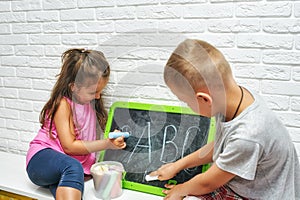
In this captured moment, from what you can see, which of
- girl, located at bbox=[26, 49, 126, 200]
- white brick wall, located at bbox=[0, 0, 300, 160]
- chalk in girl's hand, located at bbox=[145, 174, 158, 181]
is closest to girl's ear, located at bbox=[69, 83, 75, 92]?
girl, located at bbox=[26, 49, 126, 200]

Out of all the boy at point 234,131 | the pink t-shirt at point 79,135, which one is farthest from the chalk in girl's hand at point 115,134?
the boy at point 234,131

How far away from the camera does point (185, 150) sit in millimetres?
1452

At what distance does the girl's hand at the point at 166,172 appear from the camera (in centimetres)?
141

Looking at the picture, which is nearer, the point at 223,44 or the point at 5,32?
the point at 223,44

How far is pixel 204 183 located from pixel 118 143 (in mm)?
474

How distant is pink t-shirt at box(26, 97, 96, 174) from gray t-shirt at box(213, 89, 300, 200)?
2.15 feet

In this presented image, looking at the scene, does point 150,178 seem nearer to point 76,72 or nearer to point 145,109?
point 145,109

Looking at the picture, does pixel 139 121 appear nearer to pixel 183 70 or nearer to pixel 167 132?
pixel 167 132

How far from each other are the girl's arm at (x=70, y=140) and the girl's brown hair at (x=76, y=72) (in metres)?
0.03

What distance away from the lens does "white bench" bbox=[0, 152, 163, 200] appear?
56.7 inches

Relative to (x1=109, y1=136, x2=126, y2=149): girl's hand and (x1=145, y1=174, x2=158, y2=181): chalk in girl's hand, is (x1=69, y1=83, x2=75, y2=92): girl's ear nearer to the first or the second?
(x1=109, y1=136, x2=126, y2=149): girl's hand

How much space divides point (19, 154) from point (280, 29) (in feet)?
4.88

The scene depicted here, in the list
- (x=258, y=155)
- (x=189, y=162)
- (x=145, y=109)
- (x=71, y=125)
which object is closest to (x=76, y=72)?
(x=71, y=125)

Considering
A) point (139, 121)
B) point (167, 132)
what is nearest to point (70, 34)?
point (139, 121)
